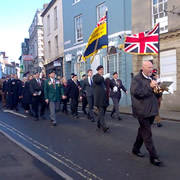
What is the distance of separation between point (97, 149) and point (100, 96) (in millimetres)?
2036

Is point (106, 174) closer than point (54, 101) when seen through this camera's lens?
Yes

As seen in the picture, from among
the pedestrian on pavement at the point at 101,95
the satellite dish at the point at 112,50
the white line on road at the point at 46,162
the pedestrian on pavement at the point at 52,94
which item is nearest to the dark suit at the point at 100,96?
the pedestrian on pavement at the point at 101,95

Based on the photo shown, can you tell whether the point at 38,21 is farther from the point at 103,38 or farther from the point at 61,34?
the point at 103,38

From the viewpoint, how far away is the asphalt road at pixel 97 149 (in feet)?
14.2

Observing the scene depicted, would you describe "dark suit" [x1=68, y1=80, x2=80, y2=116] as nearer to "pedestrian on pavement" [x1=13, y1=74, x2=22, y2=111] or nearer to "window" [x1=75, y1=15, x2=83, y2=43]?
"pedestrian on pavement" [x1=13, y1=74, x2=22, y2=111]

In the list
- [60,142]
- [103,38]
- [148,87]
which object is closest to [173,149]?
[148,87]

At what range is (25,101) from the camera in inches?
443

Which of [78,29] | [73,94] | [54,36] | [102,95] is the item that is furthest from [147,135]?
[54,36]

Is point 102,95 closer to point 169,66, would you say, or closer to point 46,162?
point 46,162

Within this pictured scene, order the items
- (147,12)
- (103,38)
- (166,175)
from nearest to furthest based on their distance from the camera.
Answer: (166,175) < (103,38) < (147,12)

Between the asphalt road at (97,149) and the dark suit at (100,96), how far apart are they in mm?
496

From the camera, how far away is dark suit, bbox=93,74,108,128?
737cm

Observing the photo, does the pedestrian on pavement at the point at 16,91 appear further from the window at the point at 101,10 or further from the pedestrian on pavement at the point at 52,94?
the window at the point at 101,10

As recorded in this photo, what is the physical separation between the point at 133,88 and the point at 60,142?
2805 mm
